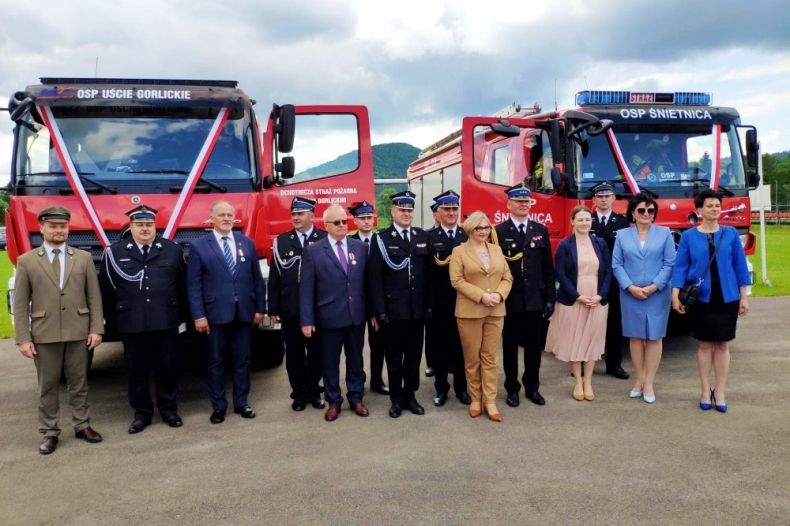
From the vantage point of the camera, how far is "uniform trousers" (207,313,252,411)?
4613 millimetres

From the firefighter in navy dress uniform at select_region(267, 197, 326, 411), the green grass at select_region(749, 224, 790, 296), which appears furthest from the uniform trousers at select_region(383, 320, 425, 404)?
the green grass at select_region(749, 224, 790, 296)

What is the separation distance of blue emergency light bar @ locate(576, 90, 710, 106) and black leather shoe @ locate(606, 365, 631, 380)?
116 inches

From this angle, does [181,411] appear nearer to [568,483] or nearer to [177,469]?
[177,469]

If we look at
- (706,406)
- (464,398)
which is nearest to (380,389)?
(464,398)

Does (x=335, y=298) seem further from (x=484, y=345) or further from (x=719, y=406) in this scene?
(x=719, y=406)

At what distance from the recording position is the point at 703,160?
6367mm

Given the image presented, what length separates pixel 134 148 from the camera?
528cm

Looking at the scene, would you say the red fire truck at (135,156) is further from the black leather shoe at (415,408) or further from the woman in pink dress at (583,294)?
the woman in pink dress at (583,294)

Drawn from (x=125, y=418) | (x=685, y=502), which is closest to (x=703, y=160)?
(x=685, y=502)

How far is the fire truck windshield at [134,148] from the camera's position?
5.07 metres

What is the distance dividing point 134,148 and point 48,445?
8.62 feet

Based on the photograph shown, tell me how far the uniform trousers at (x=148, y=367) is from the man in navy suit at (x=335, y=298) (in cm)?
107

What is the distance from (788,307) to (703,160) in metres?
4.55

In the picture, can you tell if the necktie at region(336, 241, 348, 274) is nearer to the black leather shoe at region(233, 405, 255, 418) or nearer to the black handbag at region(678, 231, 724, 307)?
the black leather shoe at region(233, 405, 255, 418)
